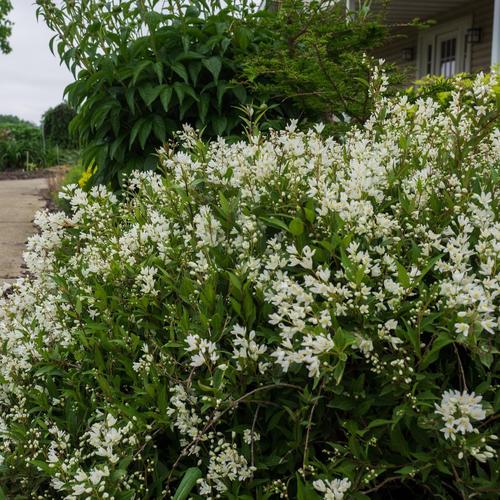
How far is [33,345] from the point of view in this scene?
7.23ft

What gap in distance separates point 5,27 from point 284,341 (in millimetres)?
30066

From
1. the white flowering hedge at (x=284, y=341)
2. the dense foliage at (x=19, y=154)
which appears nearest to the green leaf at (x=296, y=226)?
the white flowering hedge at (x=284, y=341)

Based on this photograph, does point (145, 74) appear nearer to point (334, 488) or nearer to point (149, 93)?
point (149, 93)

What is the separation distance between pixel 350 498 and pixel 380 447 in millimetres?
186

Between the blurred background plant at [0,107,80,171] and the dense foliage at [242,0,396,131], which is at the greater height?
the dense foliage at [242,0,396,131]

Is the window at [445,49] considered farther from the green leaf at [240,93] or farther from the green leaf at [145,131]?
the green leaf at [145,131]

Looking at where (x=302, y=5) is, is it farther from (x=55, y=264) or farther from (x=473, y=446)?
(x=473, y=446)

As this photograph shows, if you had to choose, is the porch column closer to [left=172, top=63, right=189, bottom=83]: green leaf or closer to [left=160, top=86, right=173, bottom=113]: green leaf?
[left=172, top=63, right=189, bottom=83]: green leaf

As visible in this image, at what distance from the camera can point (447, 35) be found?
40.2 ft

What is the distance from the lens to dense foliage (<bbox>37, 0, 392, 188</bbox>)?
3854 mm

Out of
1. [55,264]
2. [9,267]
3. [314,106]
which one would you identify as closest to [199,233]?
[55,264]

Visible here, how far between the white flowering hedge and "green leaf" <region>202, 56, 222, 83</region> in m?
1.67

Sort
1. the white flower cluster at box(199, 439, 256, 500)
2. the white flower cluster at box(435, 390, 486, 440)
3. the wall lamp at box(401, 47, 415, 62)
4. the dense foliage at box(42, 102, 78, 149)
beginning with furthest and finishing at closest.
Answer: the dense foliage at box(42, 102, 78, 149) → the wall lamp at box(401, 47, 415, 62) → the white flower cluster at box(199, 439, 256, 500) → the white flower cluster at box(435, 390, 486, 440)

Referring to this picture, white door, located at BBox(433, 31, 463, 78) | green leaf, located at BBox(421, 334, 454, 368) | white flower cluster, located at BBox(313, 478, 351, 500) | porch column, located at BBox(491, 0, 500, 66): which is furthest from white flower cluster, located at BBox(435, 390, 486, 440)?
white door, located at BBox(433, 31, 463, 78)
